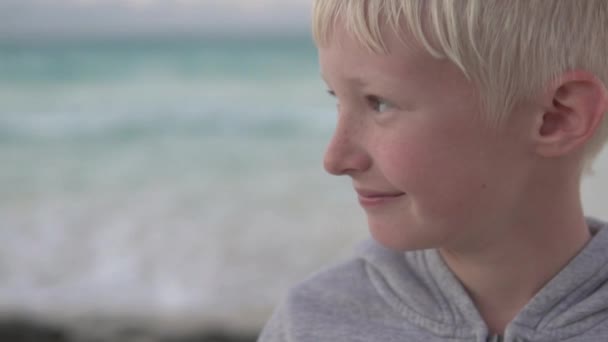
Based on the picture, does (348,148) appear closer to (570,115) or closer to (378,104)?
(378,104)

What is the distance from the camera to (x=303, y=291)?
178cm

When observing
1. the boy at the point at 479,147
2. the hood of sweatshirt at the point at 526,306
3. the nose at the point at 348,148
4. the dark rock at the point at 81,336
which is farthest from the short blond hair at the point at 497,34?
the dark rock at the point at 81,336

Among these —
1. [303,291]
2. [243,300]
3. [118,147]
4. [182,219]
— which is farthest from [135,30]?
[303,291]

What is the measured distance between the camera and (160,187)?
Answer: 22.3 feet

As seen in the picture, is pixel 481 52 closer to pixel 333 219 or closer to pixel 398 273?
pixel 398 273

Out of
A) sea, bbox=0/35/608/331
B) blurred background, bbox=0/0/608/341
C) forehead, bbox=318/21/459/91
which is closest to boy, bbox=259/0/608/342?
forehead, bbox=318/21/459/91

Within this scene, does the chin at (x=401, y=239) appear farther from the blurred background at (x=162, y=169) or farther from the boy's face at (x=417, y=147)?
the blurred background at (x=162, y=169)

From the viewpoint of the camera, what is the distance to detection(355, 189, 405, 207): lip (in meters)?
1.51

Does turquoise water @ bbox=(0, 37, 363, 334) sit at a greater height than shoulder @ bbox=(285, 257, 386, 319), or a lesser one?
greater

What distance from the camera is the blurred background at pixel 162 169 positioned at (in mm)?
4667

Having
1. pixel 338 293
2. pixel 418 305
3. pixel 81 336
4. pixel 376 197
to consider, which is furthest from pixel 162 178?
pixel 376 197

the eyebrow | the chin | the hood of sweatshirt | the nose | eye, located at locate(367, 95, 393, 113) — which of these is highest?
the eyebrow

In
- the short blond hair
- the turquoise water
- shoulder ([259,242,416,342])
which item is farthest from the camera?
the turquoise water

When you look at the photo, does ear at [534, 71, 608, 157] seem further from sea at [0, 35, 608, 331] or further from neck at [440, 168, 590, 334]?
sea at [0, 35, 608, 331]
